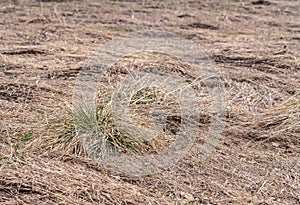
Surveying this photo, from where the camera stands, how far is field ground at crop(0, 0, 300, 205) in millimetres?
2557

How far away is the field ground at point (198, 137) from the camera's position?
2.56 metres

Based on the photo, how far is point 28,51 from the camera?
4.68m

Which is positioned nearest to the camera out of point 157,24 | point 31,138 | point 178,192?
point 178,192

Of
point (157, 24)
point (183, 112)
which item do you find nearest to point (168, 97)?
point (183, 112)

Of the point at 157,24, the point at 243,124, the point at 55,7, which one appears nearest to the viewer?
the point at 243,124

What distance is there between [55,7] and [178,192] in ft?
14.3

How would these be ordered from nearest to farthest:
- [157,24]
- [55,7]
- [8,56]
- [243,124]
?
[243,124]
[8,56]
[157,24]
[55,7]

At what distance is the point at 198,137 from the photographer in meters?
3.15

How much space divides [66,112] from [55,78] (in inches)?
38.4

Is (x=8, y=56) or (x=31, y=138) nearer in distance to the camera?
(x=31, y=138)

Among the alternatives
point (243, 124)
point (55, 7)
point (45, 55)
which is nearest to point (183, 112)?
point (243, 124)

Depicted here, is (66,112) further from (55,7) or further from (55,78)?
(55,7)

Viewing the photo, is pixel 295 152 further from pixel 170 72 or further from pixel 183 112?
pixel 170 72

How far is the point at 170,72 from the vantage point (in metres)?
4.11
